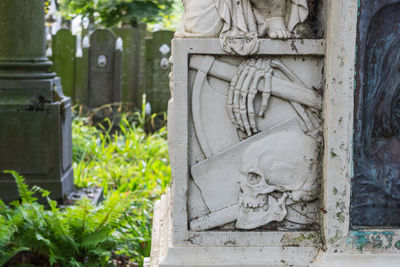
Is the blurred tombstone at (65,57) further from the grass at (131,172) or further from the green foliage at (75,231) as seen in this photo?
the green foliage at (75,231)

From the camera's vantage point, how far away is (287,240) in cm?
289

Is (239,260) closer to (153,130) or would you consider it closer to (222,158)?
(222,158)

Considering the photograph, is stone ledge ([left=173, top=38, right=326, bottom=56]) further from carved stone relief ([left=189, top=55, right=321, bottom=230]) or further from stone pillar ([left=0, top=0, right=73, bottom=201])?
stone pillar ([left=0, top=0, right=73, bottom=201])

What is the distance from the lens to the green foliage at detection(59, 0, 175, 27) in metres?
12.5

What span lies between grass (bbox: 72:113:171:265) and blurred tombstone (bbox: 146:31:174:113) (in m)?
0.87

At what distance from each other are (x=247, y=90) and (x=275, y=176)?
0.47 m

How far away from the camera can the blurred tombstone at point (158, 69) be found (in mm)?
9164

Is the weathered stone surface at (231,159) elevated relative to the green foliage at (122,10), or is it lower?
lower

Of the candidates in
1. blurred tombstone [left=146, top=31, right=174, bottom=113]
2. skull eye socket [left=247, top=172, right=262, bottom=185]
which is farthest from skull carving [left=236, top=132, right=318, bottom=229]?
blurred tombstone [left=146, top=31, right=174, bottom=113]

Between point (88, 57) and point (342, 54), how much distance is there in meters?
7.04

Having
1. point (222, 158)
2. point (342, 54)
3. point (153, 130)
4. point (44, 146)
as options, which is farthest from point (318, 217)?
point (153, 130)

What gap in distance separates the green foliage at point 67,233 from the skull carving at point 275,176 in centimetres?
142

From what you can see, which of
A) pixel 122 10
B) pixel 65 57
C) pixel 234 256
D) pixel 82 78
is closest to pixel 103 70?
pixel 82 78

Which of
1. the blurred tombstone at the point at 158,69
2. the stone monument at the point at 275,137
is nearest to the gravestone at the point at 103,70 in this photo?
the blurred tombstone at the point at 158,69
